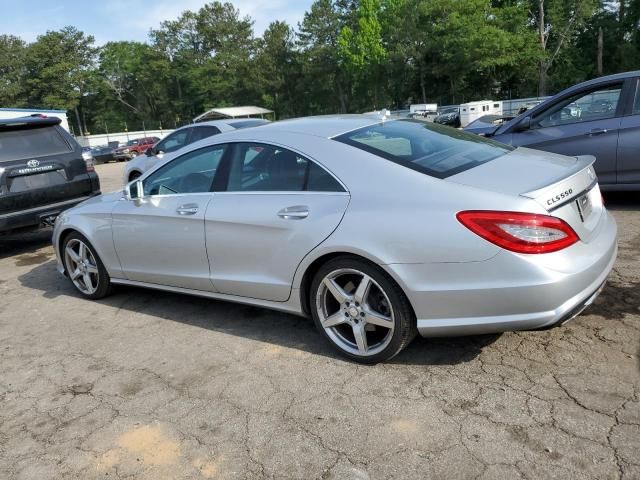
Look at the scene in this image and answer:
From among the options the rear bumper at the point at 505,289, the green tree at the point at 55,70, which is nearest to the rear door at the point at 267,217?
the rear bumper at the point at 505,289

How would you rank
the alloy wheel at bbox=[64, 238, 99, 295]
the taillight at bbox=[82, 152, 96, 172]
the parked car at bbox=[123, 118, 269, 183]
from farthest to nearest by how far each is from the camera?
the parked car at bbox=[123, 118, 269, 183] → the taillight at bbox=[82, 152, 96, 172] → the alloy wheel at bbox=[64, 238, 99, 295]

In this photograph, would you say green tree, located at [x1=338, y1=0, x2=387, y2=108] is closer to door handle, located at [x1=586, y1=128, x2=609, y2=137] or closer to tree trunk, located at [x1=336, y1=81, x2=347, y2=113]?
tree trunk, located at [x1=336, y1=81, x2=347, y2=113]

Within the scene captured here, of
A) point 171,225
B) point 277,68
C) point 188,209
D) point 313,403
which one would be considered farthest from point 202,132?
point 277,68

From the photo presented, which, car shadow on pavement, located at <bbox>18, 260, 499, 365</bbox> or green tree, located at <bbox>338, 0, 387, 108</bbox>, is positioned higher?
green tree, located at <bbox>338, 0, 387, 108</bbox>

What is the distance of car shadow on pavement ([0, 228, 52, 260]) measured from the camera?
7.69 metres

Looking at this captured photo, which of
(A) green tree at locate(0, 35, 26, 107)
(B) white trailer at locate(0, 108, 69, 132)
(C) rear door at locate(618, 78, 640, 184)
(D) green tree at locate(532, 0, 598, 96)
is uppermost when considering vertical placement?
(A) green tree at locate(0, 35, 26, 107)

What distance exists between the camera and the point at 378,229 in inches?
117

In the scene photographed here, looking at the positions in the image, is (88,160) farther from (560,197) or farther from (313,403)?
(560,197)

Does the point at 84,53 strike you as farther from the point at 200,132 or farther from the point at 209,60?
the point at 200,132

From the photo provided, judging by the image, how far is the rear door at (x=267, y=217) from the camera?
129 inches

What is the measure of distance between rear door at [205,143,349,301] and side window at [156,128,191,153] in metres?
7.01

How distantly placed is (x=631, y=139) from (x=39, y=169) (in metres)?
6.96

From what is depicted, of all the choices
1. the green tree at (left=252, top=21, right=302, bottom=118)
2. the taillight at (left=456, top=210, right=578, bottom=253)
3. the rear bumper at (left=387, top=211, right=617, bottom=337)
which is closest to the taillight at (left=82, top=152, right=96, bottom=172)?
the rear bumper at (left=387, top=211, right=617, bottom=337)

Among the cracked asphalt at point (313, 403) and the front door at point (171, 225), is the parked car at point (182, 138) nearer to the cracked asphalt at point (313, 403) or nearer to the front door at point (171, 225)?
the front door at point (171, 225)
